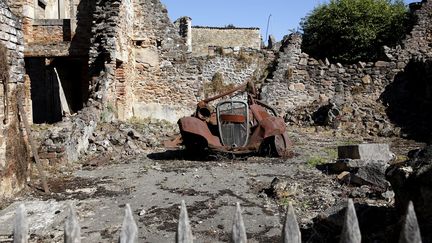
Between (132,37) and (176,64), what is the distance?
1.84 meters

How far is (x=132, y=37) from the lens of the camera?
15.9 m

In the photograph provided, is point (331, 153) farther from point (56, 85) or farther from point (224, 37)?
point (224, 37)

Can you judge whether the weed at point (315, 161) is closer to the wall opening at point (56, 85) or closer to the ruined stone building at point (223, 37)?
the wall opening at point (56, 85)

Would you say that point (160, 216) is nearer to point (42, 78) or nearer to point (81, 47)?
point (81, 47)

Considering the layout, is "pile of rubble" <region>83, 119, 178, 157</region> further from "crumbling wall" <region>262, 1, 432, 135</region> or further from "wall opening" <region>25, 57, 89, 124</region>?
"crumbling wall" <region>262, 1, 432, 135</region>

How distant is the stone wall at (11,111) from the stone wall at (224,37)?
78.4 ft

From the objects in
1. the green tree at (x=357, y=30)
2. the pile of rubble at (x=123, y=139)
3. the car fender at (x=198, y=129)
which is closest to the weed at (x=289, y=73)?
the green tree at (x=357, y=30)

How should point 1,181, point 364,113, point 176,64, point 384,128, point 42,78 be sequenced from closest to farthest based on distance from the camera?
point 1,181 < point 384,128 < point 364,113 < point 176,64 < point 42,78

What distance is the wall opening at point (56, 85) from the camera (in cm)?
1603

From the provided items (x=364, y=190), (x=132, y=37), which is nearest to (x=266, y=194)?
(x=364, y=190)

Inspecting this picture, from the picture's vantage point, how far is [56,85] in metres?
17.7

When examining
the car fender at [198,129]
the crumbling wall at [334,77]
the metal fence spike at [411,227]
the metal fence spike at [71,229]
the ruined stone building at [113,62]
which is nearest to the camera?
the metal fence spike at [411,227]

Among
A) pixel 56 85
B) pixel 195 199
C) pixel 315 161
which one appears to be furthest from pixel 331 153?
pixel 56 85

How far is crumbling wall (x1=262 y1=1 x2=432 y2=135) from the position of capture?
53.9 ft
